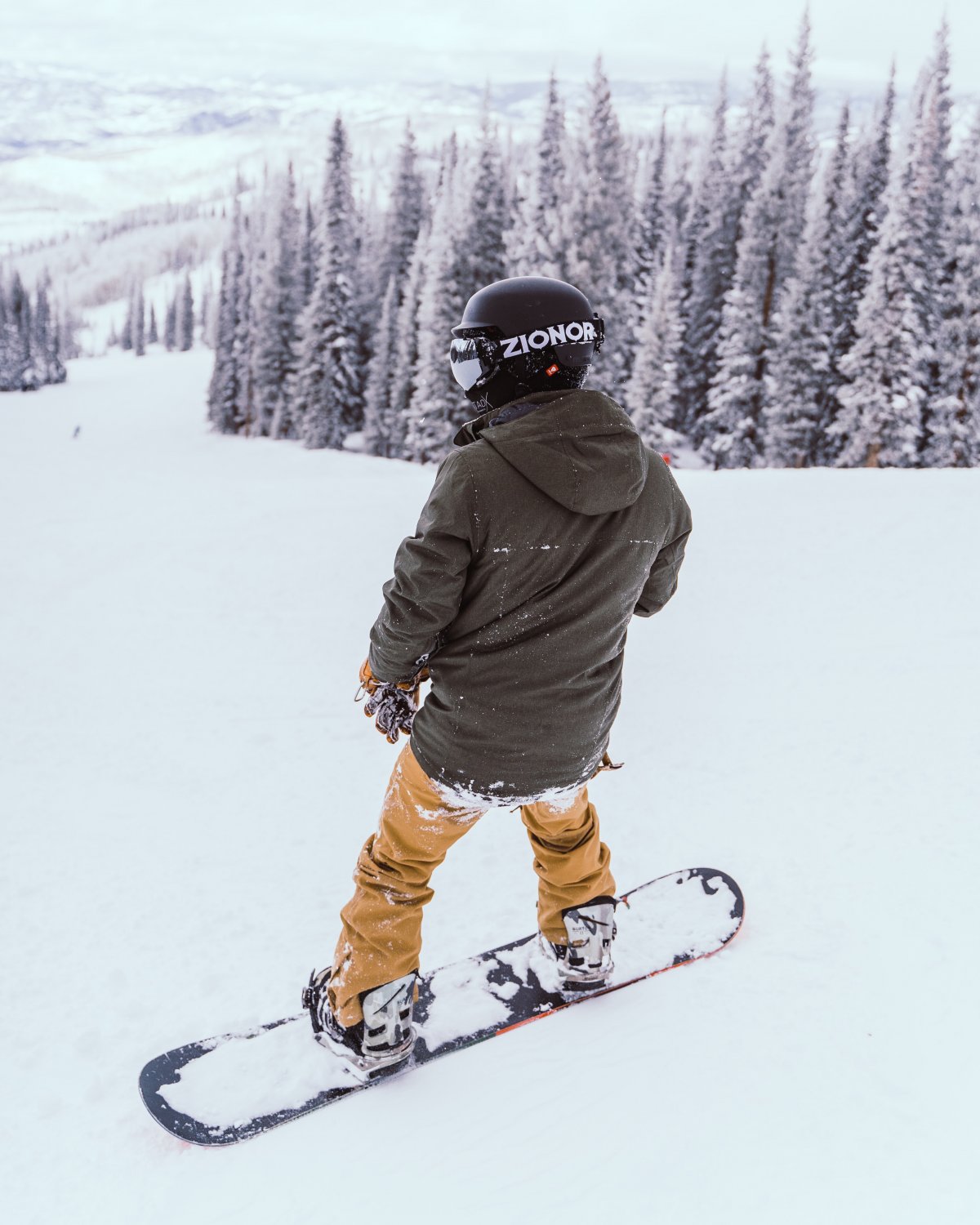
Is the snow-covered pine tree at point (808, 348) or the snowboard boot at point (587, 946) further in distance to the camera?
the snow-covered pine tree at point (808, 348)

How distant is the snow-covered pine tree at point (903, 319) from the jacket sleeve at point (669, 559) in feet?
89.2

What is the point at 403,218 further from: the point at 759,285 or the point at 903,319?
the point at 903,319

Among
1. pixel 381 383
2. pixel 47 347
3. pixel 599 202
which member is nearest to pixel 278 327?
pixel 381 383

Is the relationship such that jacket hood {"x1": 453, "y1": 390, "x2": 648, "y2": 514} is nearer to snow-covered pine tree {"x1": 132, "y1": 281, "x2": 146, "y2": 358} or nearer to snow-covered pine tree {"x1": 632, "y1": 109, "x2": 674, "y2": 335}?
snow-covered pine tree {"x1": 632, "y1": 109, "x2": 674, "y2": 335}

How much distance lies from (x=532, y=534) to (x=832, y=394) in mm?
32021

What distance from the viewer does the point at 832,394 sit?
30.4 m

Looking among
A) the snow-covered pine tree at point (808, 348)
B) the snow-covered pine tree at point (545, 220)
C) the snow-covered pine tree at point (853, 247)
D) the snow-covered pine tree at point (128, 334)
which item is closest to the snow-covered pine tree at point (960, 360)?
the snow-covered pine tree at point (853, 247)

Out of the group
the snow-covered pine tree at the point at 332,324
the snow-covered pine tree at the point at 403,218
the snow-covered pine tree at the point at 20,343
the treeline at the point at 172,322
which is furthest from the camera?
the treeline at the point at 172,322

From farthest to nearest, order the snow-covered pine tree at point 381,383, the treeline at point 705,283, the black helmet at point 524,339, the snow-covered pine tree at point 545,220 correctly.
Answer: the snow-covered pine tree at point 381,383 → the treeline at point 705,283 → the snow-covered pine tree at point 545,220 → the black helmet at point 524,339

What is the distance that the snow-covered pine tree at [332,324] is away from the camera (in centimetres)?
3628

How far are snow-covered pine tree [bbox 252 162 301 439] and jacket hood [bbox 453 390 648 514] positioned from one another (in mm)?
40817

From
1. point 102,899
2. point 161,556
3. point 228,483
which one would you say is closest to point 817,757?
point 102,899

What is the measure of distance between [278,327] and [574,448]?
4331 cm

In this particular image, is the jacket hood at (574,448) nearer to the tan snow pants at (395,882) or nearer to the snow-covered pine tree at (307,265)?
the tan snow pants at (395,882)
